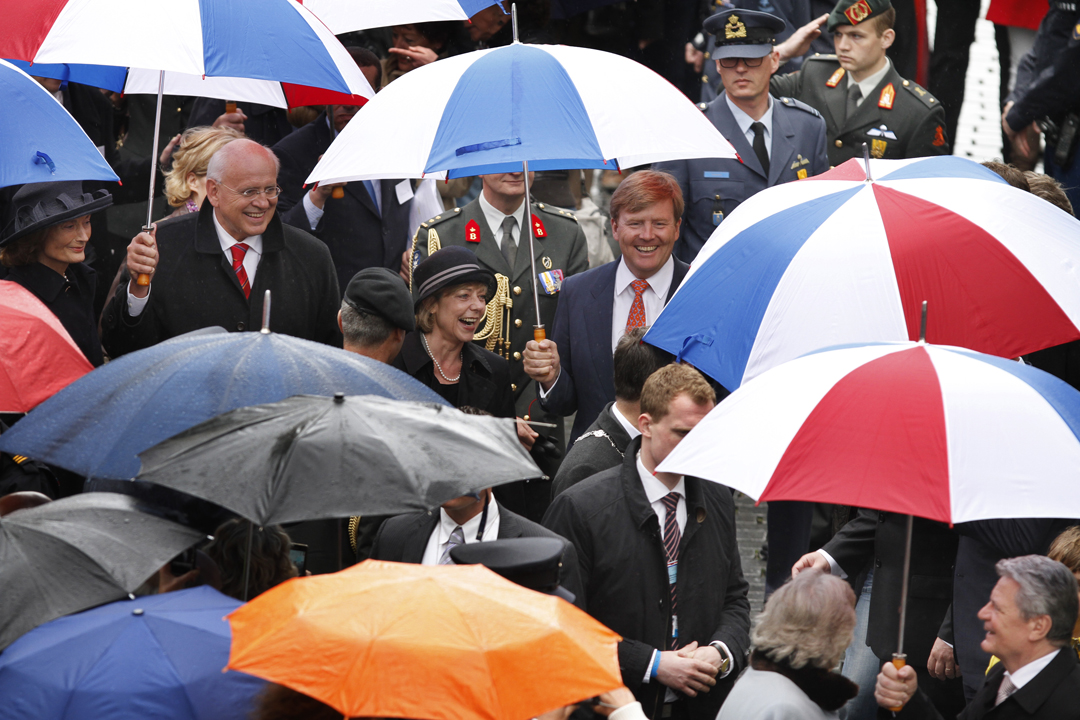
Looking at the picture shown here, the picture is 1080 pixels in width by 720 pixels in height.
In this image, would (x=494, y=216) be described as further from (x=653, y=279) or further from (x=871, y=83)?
(x=871, y=83)

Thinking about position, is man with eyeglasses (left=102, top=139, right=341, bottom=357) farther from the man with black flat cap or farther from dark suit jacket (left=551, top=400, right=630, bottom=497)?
dark suit jacket (left=551, top=400, right=630, bottom=497)

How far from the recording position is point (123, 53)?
18.0 ft

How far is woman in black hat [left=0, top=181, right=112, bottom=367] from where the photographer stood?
603 centimetres

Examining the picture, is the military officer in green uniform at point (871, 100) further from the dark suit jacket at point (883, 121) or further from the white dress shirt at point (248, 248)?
the white dress shirt at point (248, 248)

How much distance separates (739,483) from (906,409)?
54 centimetres

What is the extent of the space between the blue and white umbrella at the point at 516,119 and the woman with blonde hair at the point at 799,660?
79.6 inches

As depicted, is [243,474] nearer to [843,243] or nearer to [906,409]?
[906,409]

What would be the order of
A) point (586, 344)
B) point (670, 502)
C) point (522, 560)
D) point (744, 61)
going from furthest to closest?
point (744, 61), point (586, 344), point (670, 502), point (522, 560)

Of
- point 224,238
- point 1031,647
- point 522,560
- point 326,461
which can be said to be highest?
point 224,238

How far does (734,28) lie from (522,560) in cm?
500

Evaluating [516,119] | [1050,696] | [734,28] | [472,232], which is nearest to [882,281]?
[1050,696]

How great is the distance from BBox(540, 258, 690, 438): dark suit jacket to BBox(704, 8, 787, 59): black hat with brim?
196 cm

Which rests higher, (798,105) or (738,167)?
(798,105)

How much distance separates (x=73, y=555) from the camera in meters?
3.61
